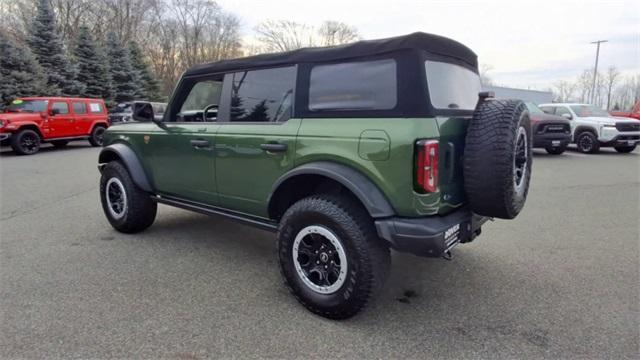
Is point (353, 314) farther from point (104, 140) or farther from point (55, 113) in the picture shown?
point (55, 113)

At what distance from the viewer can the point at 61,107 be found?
13.4 meters

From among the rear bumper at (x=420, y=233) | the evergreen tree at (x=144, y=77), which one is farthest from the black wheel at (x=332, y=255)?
the evergreen tree at (x=144, y=77)

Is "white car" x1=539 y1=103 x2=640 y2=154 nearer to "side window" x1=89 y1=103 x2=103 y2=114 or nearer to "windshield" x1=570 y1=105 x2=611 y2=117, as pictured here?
"windshield" x1=570 y1=105 x2=611 y2=117

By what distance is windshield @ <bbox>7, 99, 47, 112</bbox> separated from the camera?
12.7m

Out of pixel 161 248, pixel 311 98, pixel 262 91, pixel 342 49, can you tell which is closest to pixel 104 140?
pixel 161 248

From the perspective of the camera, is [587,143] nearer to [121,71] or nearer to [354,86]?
[354,86]

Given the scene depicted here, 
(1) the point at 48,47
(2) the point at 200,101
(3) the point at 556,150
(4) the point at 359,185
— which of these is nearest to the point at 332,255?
(4) the point at 359,185

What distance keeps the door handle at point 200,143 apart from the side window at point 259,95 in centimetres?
27

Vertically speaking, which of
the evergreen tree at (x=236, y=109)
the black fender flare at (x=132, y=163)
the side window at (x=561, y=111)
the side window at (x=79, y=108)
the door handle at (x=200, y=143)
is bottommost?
the black fender flare at (x=132, y=163)

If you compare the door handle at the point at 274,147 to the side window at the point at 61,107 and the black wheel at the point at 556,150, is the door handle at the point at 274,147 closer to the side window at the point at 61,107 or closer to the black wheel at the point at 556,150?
the black wheel at the point at 556,150

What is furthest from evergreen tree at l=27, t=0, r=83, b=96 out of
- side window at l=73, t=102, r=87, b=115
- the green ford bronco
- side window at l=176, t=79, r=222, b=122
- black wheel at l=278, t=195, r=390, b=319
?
black wheel at l=278, t=195, r=390, b=319

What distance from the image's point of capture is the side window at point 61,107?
1320cm

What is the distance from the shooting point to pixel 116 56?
2416 cm

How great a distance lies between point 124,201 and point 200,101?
148 cm
